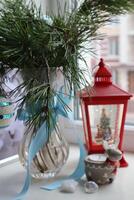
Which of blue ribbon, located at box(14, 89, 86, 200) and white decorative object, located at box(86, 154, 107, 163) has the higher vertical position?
blue ribbon, located at box(14, 89, 86, 200)

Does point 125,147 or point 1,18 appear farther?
point 125,147

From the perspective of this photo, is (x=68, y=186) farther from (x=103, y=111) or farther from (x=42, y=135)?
(x=103, y=111)

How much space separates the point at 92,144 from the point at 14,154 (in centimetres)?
26

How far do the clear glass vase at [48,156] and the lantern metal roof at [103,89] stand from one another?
0.13 m

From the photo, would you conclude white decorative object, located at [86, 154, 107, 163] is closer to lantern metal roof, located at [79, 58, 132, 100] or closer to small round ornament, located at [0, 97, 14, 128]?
lantern metal roof, located at [79, 58, 132, 100]

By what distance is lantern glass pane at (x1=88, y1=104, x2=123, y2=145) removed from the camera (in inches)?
39.4

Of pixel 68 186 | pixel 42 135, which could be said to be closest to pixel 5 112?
pixel 42 135

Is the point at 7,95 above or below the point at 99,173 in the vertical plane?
above

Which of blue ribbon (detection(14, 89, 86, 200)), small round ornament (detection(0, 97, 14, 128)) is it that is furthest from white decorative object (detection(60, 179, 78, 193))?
small round ornament (detection(0, 97, 14, 128))

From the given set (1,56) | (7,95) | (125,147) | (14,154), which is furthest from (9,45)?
(125,147)

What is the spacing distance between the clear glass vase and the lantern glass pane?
0.12 m

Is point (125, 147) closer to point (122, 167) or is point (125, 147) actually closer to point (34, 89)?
point (122, 167)

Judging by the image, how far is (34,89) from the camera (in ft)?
2.62

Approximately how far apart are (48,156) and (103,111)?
21cm
